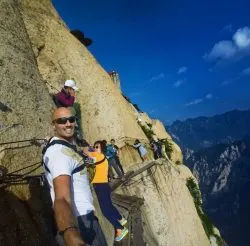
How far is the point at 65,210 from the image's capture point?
4.20 meters

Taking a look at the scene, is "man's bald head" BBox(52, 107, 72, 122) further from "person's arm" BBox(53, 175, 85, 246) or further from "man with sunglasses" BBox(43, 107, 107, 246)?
"person's arm" BBox(53, 175, 85, 246)

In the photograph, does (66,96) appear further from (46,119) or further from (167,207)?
(167,207)

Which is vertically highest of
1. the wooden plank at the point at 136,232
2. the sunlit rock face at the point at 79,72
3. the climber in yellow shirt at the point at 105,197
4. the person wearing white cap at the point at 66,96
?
the sunlit rock face at the point at 79,72

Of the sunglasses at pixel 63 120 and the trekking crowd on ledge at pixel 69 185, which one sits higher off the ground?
the sunglasses at pixel 63 120

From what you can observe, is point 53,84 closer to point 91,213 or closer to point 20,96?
point 20,96

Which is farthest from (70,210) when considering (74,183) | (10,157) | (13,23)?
(13,23)

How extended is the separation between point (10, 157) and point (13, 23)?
24.3 ft

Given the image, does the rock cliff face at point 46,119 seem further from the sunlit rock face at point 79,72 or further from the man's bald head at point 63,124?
the man's bald head at point 63,124

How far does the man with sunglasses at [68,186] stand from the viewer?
4121 mm

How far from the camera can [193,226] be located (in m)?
30.9

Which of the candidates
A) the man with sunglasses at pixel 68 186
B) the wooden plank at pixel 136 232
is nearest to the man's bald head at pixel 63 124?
the man with sunglasses at pixel 68 186

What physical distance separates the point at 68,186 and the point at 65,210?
35cm

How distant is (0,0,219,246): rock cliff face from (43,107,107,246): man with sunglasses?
8.37ft

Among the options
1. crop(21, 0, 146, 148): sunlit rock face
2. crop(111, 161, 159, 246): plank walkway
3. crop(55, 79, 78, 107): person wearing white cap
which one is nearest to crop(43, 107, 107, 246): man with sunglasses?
crop(111, 161, 159, 246): plank walkway
